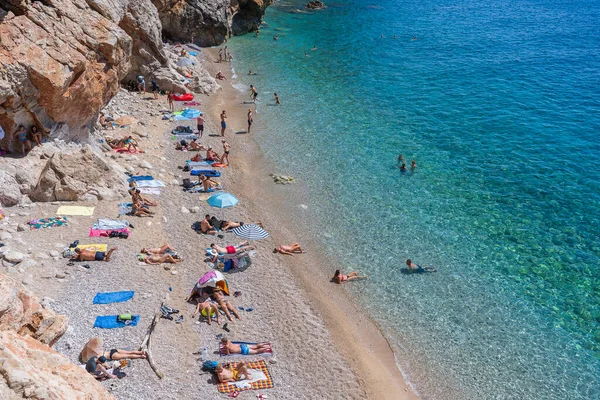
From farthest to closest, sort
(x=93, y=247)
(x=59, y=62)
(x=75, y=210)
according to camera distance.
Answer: (x=59, y=62)
(x=75, y=210)
(x=93, y=247)

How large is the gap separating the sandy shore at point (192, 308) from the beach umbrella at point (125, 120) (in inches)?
330

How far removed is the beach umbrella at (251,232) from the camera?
22.4m

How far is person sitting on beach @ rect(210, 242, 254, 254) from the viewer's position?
809 inches

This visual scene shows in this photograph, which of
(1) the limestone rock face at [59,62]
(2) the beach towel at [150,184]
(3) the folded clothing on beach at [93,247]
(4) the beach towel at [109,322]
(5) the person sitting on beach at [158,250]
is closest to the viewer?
(4) the beach towel at [109,322]

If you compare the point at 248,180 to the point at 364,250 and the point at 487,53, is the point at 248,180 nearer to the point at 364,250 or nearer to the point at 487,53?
the point at 364,250

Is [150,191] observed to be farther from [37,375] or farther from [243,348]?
[37,375]

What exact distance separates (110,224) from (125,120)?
12.3 meters

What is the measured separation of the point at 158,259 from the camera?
63.5 ft

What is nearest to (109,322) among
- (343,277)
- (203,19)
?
(343,277)

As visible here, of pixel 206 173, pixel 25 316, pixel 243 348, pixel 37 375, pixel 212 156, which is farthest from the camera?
pixel 212 156

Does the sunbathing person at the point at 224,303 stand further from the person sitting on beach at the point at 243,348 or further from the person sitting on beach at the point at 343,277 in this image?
the person sitting on beach at the point at 343,277

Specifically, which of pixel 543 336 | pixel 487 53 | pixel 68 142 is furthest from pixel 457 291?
pixel 487 53

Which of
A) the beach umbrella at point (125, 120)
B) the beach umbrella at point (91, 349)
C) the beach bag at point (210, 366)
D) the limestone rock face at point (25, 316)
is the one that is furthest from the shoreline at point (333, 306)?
the limestone rock face at point (25, 316)

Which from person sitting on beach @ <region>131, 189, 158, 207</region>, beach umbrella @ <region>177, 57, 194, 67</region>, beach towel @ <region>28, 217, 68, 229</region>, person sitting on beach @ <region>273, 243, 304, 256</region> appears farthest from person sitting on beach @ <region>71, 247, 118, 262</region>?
beach umbrella @ <region>177, 57, 194, 67</region>
